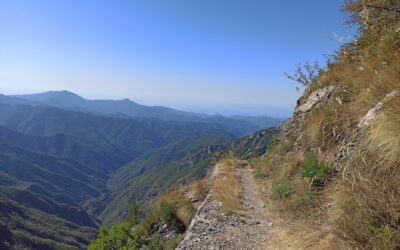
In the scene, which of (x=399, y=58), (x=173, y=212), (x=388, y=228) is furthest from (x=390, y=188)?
(x=173, y=212)

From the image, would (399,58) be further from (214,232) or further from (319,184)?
(214,232)

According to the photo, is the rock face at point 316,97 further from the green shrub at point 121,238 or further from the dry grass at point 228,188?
the green shrub at point 121,238

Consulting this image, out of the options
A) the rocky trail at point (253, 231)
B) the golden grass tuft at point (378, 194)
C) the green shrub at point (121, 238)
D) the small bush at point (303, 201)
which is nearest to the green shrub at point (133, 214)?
the green shrub at point (121, 238)

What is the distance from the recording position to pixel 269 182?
13.3m

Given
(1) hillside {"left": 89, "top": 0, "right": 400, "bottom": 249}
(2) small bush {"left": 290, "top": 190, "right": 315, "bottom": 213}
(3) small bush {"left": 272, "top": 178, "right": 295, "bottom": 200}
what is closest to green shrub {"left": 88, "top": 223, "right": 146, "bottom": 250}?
(1) hillside {"left": 89, "top": 0, "right": 400, "bottom": 249}

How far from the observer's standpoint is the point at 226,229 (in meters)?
9.15

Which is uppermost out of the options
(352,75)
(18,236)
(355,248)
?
(352,75)

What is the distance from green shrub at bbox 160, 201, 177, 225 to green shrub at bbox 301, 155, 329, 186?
5369mm

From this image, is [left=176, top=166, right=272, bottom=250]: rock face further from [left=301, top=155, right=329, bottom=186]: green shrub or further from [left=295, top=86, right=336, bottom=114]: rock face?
[left=295, top=86, right=336, bottom=114]: rock face

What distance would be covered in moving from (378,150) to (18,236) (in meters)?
206

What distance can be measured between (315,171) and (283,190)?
1551mm

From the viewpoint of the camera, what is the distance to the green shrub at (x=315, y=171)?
325 inches

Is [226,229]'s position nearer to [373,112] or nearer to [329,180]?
[329,180]

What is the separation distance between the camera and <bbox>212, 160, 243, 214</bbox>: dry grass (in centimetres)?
1100
